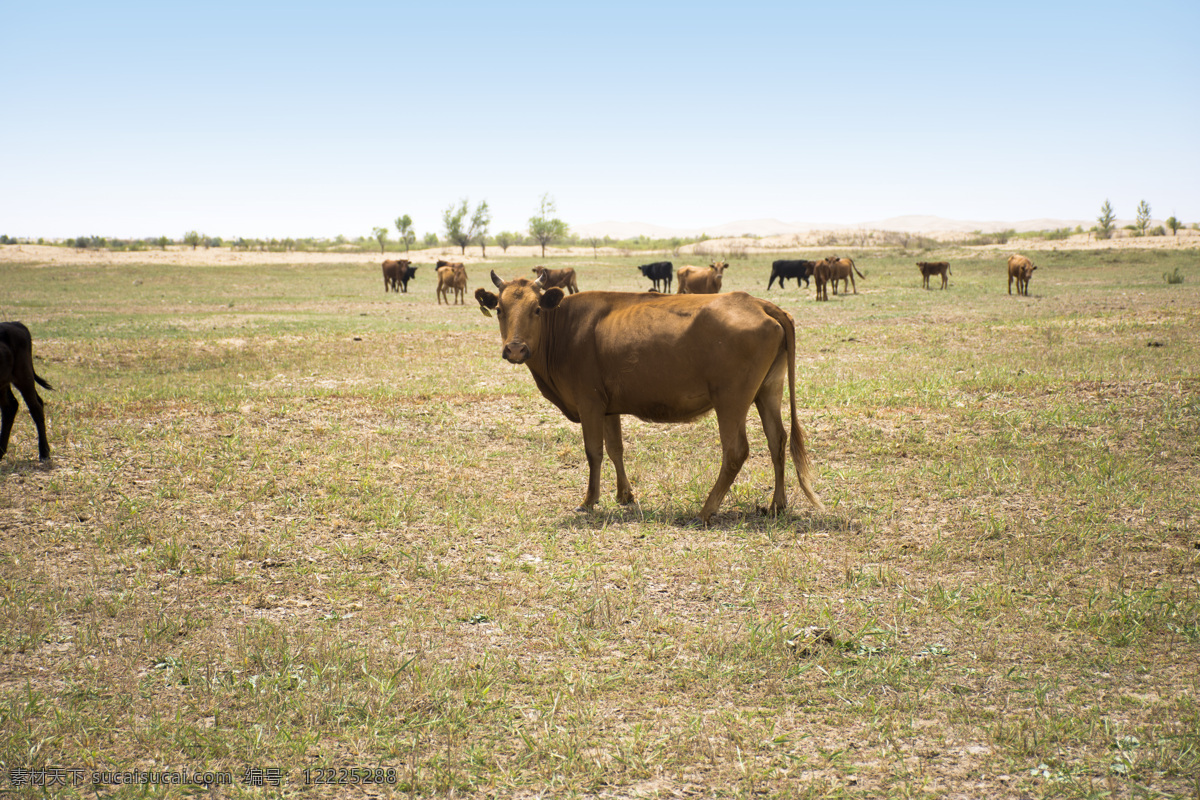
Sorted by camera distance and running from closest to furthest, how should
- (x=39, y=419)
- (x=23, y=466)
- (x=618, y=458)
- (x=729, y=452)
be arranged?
(x=729, y=452), (x=618, y=458), (x=23, y=466), (x=39, y=419)

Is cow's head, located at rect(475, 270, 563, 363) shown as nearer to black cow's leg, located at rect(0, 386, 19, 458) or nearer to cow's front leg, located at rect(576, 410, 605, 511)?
cow's front leg, located at rect(576, 410, 605, 511)

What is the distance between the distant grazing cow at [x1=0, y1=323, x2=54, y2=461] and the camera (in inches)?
344

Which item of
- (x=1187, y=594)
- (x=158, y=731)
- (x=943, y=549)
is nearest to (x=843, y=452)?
(x=943, y=549)

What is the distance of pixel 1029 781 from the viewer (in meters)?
3.61

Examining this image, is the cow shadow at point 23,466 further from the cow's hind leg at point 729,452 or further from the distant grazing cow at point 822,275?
the distant grazing cow at point 822,275

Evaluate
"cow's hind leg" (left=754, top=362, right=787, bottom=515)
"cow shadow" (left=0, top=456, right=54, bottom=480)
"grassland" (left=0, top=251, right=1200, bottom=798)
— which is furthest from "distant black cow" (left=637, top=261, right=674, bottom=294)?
"cow's hind leg" (left=754, top=362, right=787, bottom=515)

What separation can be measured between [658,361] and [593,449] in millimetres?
1048

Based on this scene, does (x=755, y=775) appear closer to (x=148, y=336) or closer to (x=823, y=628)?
(x=823, y=628)

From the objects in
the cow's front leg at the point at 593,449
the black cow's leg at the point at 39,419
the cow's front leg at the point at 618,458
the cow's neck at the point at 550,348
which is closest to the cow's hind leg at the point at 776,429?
the cow's front leg at the point at 618,458

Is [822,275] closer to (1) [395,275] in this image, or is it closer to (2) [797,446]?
(1) [395,275]

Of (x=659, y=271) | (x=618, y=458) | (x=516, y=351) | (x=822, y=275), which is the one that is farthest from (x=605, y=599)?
(x=659, y=271)

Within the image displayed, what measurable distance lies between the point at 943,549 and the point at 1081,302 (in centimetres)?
2293

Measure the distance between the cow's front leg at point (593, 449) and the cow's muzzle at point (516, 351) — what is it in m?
0.86

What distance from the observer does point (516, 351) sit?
7258 mm
